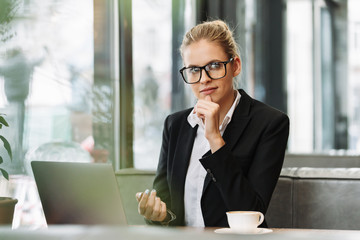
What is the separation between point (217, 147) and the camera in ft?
5.23

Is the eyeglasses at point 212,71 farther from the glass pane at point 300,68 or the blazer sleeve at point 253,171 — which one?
the glass pane at point 300,68

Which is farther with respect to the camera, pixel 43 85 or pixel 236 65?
pixel 43 85

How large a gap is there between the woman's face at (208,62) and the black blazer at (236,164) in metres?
0.11

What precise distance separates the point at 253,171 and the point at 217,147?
16 cm

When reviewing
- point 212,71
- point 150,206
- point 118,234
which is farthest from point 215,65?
point 118,234

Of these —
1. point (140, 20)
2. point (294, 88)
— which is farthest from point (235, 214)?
point (294, 88)

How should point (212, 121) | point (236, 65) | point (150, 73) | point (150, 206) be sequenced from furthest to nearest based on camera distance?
point (150, 73) < point (236, 65) < point (212, 121) < point (150, 206)

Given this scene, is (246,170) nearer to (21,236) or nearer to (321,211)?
(321,211)

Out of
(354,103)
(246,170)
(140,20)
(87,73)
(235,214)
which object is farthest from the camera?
(354,103)

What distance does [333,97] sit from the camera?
743cm

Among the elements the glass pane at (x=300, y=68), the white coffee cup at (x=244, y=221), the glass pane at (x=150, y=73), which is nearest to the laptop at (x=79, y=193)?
the white coffee cup at (x=244, y=221)

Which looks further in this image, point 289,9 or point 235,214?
point 289,9

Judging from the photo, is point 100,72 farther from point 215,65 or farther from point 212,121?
point 212,121

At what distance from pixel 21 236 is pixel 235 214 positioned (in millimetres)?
1026
